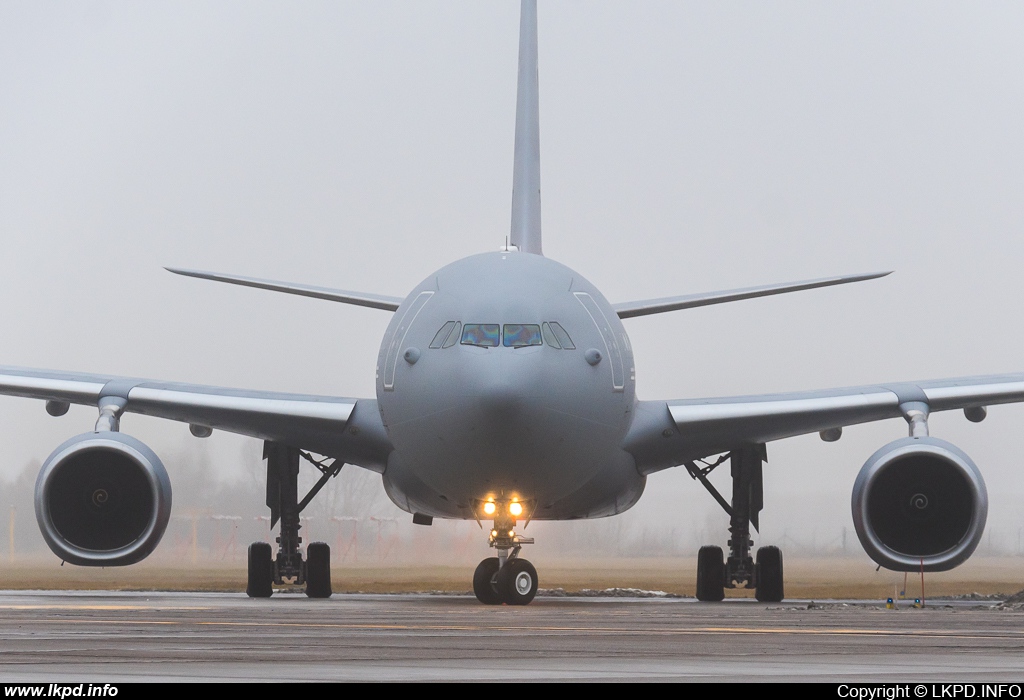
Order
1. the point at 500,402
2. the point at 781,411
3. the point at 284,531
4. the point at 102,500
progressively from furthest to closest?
1. the point at 284,531
2. the point at 781,411
3. the point at 102,500
4. the point at 500,402

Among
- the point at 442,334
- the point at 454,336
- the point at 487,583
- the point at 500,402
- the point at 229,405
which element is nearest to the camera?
the point at 500,402

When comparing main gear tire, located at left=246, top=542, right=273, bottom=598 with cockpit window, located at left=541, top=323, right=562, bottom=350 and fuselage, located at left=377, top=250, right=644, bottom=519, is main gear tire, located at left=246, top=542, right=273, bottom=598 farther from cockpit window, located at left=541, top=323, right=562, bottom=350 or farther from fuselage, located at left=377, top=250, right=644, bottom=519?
cockpit window, located at left=541, top=323, right=562, bottom=350

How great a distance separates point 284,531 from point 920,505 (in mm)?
7765

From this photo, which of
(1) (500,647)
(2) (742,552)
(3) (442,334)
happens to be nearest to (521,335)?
(3) (442,334)

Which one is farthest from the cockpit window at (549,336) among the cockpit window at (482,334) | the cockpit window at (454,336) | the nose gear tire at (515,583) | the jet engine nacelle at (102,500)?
the jet engine nacelle at (102,500)

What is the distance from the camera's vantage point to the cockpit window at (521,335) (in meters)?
13.4

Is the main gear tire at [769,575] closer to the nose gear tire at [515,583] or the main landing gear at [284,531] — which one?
the nose gear tire at [515,583]

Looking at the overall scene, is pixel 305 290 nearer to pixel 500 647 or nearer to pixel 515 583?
pixel 515 583

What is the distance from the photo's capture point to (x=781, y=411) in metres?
15.9

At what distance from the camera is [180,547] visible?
20.5 m

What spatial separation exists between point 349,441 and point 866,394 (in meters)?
5.27

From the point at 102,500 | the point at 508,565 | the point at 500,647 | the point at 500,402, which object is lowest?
the point at 500,647

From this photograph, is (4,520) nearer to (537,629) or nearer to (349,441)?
(349,441)

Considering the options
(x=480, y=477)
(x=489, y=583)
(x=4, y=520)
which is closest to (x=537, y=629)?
(x=480, y=477)
